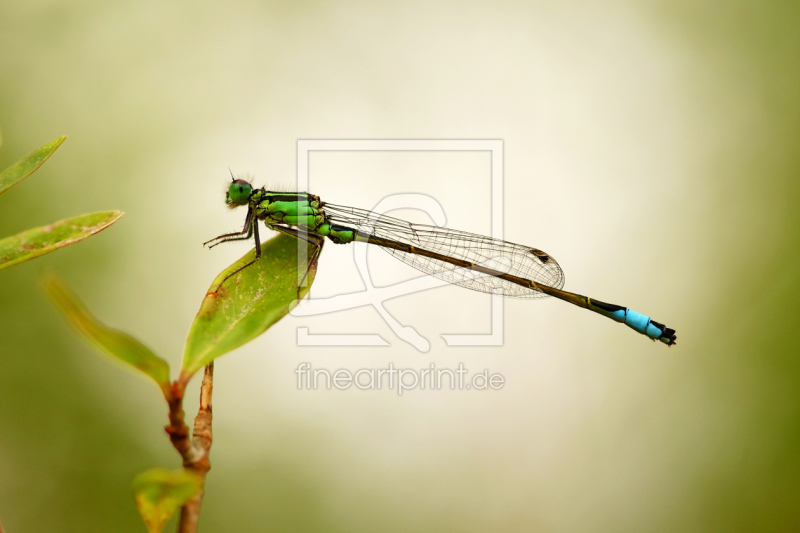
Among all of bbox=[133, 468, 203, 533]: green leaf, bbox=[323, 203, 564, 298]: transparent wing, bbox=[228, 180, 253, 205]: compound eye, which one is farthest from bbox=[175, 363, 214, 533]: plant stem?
bbox=[323, 203, 564, 298]: transparent wing

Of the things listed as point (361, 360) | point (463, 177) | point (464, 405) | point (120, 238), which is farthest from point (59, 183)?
point (464, 405)

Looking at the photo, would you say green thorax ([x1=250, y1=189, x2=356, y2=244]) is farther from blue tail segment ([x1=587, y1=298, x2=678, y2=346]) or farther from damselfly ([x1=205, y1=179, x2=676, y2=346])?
blue tail segment ([x1=587, y1=298, x2=678, y2=346])

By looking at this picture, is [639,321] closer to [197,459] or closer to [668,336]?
[668,336]

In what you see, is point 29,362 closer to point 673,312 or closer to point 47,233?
point 47,233
